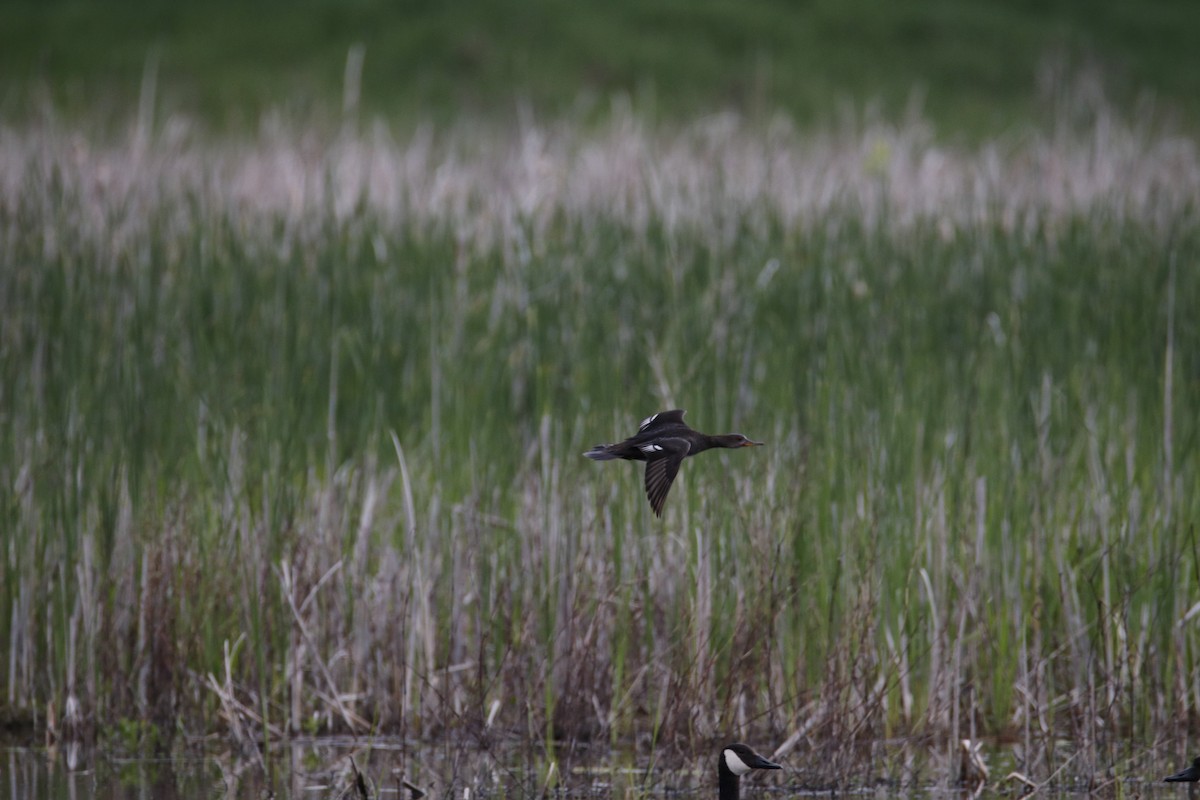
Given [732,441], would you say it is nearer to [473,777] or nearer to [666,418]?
[666,418]

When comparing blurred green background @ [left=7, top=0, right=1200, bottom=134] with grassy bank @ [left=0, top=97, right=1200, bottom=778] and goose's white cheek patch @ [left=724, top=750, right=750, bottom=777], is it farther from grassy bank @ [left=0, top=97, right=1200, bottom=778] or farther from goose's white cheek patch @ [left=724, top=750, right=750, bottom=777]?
goose's white cheek patch @ [left=724, top=750, right=750, bottom=777]

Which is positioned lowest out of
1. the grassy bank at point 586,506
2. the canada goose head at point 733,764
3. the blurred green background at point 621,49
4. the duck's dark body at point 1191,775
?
the duck's dark body at point 1191,775

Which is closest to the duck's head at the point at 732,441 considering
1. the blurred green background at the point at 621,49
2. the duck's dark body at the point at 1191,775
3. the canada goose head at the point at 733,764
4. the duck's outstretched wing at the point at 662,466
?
the duck's outstretched wing at the point at 662,466

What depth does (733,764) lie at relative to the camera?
3080 millimetres

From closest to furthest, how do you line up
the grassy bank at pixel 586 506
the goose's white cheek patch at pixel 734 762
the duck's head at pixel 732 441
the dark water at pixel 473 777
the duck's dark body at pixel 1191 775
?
1. the duck's head at pixel 732 441
2. the goose's white cheek patch at pixel 734 762
3. the duck's dark body at pixel 1191 775
4. the dark water at pixel 473 777
5. the grassy bank at pixel 586 506

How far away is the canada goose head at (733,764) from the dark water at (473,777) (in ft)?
1.01

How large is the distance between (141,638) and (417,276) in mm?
2795

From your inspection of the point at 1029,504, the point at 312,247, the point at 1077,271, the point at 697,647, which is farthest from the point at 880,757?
the point at 312,247

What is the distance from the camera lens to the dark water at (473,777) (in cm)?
343

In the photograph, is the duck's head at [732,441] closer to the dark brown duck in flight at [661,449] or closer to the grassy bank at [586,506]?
the dark brown duck in flight at [661,449]

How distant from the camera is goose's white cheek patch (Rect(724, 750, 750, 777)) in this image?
10.1 ft

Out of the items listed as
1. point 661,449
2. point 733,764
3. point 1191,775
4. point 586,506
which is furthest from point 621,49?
point 661,449

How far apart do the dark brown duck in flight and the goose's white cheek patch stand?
2.37ft

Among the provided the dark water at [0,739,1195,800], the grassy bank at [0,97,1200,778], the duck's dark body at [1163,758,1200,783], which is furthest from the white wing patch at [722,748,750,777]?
the duck's dark body at [1163,758,1200,783]
